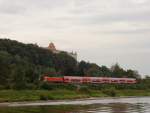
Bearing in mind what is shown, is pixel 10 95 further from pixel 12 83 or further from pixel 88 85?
pixel 88 85

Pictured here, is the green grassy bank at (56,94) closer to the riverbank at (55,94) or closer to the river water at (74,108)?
the riverbank at (55,94)

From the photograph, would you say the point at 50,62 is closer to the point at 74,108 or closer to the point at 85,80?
the point at 85,80

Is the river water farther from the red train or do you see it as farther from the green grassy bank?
the red train

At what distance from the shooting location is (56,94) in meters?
97.4

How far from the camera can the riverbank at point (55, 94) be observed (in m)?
82.3

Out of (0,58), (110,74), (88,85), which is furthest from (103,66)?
(0,58)

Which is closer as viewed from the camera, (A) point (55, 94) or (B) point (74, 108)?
(B) point (74, 108)

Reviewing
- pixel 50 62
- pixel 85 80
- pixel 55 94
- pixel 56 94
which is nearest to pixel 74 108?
pixel 55 94

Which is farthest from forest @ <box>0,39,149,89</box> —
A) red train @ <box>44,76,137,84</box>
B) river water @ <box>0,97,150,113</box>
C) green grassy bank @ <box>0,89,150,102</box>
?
river water @ <box>0,97,150,113</box>

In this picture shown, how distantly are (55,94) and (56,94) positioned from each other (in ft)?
1.20

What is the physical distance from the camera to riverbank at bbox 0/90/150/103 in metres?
82.3

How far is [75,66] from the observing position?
169 meters

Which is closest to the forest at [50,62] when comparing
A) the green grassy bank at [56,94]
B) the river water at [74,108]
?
the green grassy bank at [56,94]

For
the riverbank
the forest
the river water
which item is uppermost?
the forest
